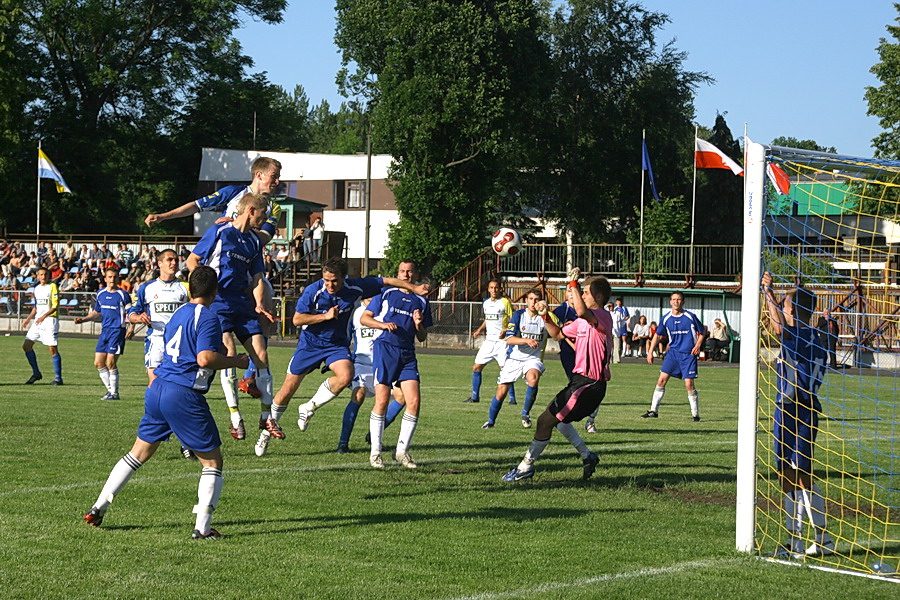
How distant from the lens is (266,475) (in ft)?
33.4

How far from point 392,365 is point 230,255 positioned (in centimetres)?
216

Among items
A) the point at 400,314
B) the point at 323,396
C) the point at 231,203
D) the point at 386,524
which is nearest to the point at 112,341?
the point at 323,396

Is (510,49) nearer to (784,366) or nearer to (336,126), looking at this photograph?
(784,366)

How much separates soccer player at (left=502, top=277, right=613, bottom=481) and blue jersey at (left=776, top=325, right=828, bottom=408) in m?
2.23

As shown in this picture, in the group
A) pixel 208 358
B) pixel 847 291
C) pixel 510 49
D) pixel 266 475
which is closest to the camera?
pixel 208 358

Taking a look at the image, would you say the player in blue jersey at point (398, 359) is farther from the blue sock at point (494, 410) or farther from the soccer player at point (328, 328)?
the blue sock at point (494, 410)

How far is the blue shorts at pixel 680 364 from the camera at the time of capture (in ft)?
59.2

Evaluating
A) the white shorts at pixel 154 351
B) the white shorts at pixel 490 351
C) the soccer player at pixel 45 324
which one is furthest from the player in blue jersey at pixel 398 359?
the soccer player at pixel 45 324

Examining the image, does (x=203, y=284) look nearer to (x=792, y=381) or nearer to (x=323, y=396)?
Result: (x=792, y=381)

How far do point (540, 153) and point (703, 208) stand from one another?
35.2 feet

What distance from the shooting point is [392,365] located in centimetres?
1113

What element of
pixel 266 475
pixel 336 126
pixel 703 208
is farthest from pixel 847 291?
pixel 336 126

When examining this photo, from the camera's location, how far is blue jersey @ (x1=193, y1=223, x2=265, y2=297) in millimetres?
9852

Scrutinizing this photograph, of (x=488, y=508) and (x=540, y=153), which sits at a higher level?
(x=540, y=153)
